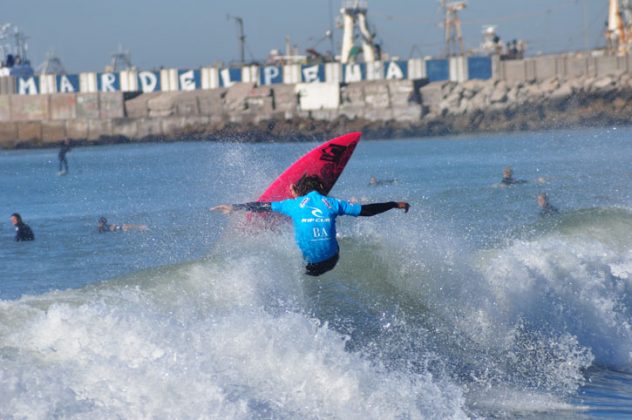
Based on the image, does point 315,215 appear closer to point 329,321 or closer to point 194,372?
point 329,321

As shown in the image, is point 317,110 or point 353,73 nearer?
point 317,110

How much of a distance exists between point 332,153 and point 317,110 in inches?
2017

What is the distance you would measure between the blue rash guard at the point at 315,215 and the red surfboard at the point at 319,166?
4360 mm

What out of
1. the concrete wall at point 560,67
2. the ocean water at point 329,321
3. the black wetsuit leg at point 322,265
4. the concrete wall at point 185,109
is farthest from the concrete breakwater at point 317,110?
the black wetsuit leg at point 322,265

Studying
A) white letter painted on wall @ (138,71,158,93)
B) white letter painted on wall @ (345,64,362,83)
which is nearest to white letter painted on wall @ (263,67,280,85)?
white letter painted on wall @ (345,64,362,83)

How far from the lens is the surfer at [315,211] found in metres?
8.88

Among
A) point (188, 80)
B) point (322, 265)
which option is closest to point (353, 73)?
point (188, 80)

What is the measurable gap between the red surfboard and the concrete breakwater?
145ft

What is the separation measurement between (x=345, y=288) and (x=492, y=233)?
569cm

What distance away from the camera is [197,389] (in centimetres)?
668

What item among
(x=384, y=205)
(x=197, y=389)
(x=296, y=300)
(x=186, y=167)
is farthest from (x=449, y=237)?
(x=186, y=167)

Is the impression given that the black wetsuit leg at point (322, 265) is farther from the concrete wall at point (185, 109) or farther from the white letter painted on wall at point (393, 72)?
the white letter painted on wall at point (393, 72)

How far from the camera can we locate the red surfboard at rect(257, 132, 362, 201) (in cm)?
1349

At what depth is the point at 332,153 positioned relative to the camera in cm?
1380
